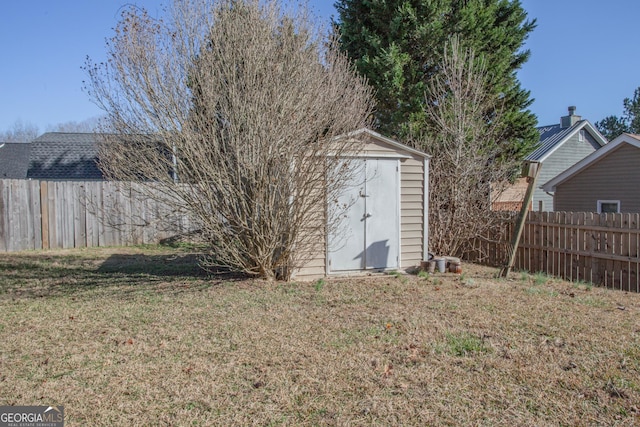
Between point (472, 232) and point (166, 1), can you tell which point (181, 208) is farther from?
point (472, 232)

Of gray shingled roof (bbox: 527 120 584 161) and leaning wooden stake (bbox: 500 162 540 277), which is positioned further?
gray shingled roof (bbox: 527 120 584 161)

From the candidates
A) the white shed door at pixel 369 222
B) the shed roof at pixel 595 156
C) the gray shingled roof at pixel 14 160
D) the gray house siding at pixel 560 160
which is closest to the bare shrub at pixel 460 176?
the white shed door at pixel 369 222

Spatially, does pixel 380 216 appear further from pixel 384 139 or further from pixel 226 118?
pixel 226 118

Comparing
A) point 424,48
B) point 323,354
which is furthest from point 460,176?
point 323,354

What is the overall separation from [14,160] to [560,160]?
3132cm

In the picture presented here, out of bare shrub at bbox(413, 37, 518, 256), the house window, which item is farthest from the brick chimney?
bare shrub at bbox(413, 37, 518, 256)

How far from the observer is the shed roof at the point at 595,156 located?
1288 cm

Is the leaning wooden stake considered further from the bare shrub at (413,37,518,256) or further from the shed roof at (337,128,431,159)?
the bare shrub at (413,37,518,256)

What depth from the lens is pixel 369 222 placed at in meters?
8.34

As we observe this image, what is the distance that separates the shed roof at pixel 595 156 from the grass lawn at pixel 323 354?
7735mm

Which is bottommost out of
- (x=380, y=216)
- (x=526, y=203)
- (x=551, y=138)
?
(x=380, y=216)

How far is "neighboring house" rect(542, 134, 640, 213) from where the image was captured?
13156mm

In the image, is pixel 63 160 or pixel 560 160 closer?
pixel 63 160

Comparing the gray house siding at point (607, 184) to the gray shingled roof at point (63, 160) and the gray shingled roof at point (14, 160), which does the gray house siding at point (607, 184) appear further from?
the gray shingled roof at point (14, 160)
